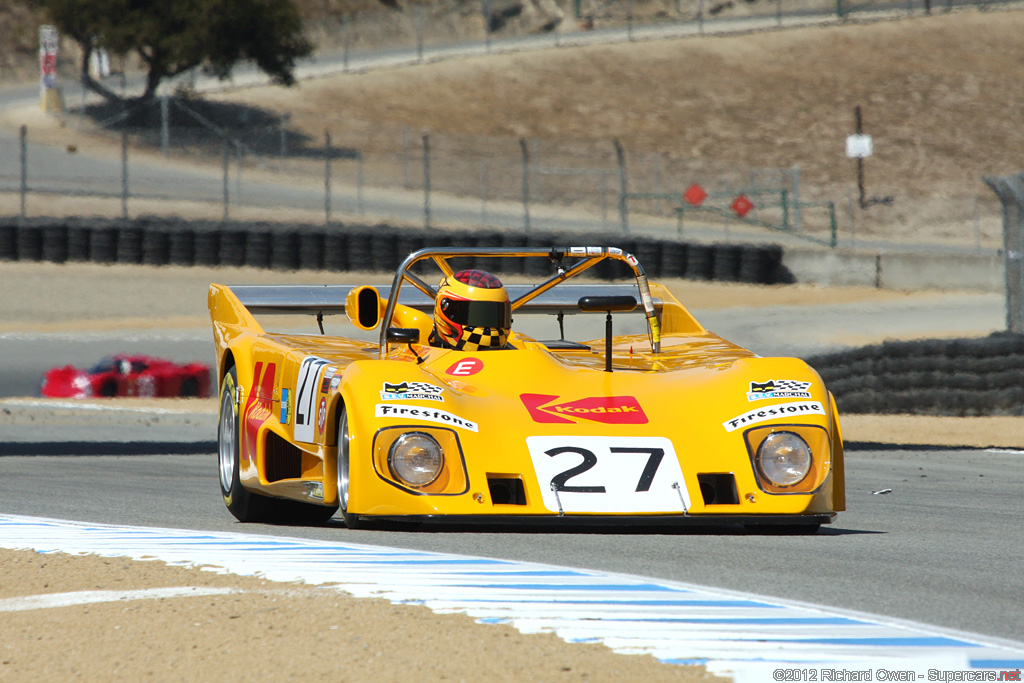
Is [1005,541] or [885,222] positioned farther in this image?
[885,222]

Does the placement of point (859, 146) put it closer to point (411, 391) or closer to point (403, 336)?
point (403, 336)

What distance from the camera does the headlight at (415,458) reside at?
532 centimetres

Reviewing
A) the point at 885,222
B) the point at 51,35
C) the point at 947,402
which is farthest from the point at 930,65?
the point at 947,402

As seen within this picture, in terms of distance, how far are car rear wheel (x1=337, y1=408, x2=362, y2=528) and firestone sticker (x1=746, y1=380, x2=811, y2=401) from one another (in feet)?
5.24

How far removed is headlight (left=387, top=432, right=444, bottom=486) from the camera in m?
5.32

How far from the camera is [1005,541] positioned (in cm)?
560

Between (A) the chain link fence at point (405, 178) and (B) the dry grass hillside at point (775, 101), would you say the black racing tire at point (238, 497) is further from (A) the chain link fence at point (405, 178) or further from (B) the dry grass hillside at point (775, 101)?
(B) the dry grass hillside at point (775, 101)

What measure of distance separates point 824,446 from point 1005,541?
32.3 inches

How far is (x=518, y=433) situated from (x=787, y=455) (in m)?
1.05

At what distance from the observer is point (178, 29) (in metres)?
41.3

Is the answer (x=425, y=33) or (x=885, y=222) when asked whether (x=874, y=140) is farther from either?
(x=425, y=33)

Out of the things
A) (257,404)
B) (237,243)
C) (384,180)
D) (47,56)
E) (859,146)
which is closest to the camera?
(257,404)

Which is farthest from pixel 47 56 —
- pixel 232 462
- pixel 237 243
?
pixel 232 462

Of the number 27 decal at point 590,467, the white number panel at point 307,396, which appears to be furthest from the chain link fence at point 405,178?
the number 27 decal at point 590,467
